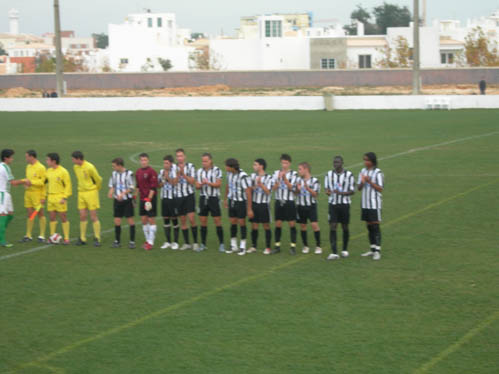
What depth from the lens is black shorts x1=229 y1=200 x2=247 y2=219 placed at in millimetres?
12680

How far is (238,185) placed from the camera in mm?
12531

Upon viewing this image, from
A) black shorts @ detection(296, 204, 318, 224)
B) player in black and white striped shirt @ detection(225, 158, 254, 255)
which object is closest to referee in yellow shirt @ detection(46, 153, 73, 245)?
player in black and white striped shirt @ detection(225, 158, 254, 255)

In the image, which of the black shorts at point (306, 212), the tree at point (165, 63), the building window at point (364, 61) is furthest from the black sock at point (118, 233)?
the tree at point (165, 63)

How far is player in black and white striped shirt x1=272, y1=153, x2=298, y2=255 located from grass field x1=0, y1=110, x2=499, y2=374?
55 centimetres

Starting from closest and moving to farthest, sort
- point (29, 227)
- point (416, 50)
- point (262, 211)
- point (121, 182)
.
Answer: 1. point (262, 211)
2. point (121, 182)
3. point (29, 227)
4. point (416, 50)

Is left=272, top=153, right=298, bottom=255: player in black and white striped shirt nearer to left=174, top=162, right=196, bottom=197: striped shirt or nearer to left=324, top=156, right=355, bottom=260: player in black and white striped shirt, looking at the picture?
left=324, top=156, right=355, bottom=260: player in black and white striped shirt

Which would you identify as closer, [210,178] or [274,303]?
[274,303]

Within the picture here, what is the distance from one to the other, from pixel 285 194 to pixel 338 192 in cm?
96

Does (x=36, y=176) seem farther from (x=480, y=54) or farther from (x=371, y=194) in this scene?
(x=480, y=54)

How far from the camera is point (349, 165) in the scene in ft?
76.4

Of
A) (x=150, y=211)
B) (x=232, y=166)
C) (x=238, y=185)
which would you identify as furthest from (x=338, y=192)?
(x=150, y=211)

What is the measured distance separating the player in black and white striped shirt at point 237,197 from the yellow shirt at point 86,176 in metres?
2.61

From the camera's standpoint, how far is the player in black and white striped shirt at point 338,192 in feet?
39.5

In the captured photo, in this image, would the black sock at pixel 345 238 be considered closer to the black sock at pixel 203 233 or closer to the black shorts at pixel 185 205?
the black sock at pixel 203 233
